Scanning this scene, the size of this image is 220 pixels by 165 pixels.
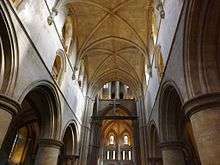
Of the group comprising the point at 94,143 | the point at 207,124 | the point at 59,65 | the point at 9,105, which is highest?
the point at 59,65

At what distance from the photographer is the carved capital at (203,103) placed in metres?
5.33

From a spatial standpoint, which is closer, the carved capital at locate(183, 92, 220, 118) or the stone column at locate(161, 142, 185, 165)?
the carved capital at locate(183, 92, 220, 118)

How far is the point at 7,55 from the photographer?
6.61 metres

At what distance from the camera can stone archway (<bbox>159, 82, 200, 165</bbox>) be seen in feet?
29.6

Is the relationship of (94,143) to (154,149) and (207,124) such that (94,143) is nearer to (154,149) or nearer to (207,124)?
(154,149)

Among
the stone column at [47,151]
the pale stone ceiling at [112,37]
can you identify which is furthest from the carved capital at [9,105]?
the pale stone ceiling at [112,37]

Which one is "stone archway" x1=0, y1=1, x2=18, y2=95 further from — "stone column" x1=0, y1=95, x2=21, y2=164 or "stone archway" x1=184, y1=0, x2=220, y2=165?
"stone archway" x1=184, y1=0, x2=220, y2=165

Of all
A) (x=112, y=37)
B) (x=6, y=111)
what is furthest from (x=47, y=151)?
(x=112, y=37)

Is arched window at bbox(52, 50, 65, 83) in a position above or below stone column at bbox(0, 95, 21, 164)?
above

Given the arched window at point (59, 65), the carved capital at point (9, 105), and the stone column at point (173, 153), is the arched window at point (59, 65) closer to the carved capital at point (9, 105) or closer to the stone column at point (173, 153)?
the carved capital at point (9, 105)

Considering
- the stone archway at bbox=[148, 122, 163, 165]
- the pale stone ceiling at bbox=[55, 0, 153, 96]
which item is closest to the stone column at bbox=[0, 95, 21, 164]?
the pale stone ceiling at bbox=[55, 0, 153, 96]

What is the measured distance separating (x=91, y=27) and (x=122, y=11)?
237 centimetres

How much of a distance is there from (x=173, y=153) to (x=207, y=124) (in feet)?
14.2

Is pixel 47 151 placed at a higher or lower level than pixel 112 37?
lower
